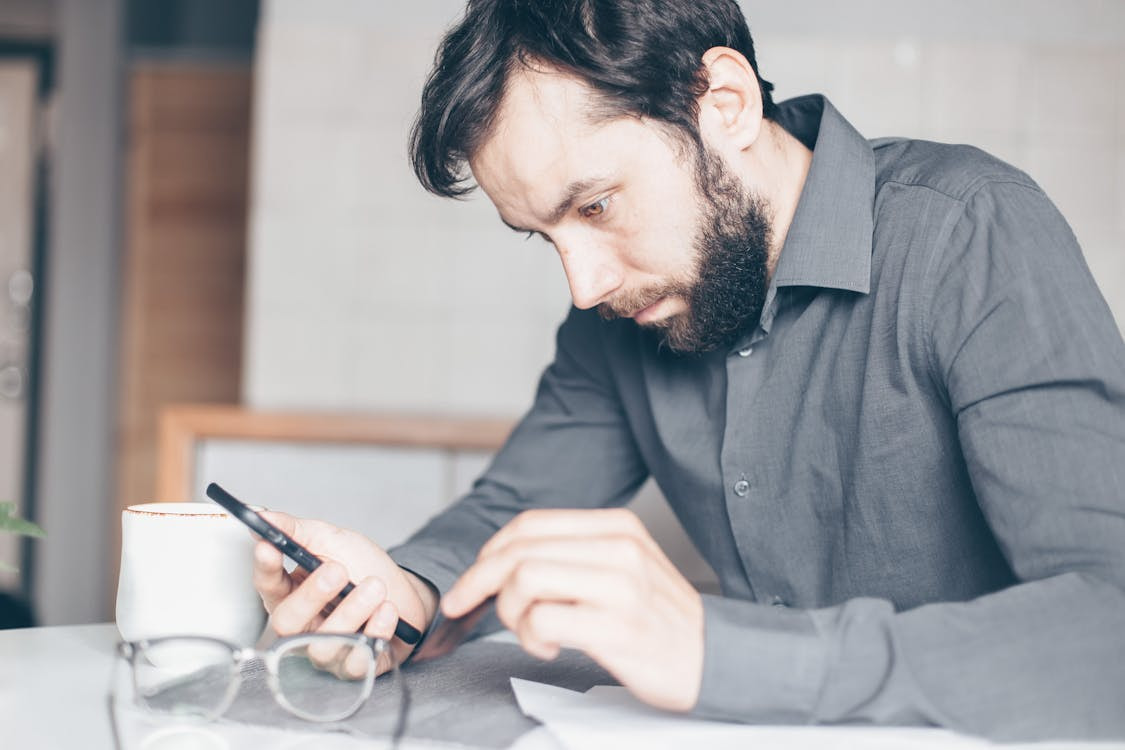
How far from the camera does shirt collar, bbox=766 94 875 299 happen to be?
40.4 inches

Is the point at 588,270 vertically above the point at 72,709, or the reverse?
the point at 588,270

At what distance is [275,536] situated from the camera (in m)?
0.78

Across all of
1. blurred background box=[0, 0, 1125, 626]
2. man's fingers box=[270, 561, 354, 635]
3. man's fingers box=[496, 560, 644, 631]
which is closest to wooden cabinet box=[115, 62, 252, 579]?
blurred background box=[0, 0, 1125, 626]

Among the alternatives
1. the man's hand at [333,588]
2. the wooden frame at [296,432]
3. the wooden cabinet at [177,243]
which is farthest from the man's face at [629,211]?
the wooden cabinet at [177,243]

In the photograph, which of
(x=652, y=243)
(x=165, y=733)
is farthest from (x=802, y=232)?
(x=165, y=733)

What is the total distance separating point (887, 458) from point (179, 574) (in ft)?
2.01

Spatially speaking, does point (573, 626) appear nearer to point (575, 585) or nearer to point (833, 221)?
point (575, 585)

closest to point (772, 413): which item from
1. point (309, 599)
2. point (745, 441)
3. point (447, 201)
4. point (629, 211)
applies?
point (745, 441)

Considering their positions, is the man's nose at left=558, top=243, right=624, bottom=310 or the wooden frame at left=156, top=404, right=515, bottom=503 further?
the wooden frame at left=156, top=404, right=515, bottom=503

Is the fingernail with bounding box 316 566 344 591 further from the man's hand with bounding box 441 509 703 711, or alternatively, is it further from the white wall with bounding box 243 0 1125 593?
the white wall with bounding box 243 0 1125 593

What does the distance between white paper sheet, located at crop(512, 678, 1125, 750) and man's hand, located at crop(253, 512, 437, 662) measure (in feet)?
0.58

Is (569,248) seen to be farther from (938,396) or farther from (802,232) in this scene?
(938,396)

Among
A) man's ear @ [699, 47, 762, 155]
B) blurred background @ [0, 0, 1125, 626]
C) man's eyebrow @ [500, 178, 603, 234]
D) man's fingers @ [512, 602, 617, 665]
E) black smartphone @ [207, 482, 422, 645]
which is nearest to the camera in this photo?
man's fingers @ [512, 602, 617, 665]

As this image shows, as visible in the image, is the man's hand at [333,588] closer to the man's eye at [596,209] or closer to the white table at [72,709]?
the white table at [72,709]
